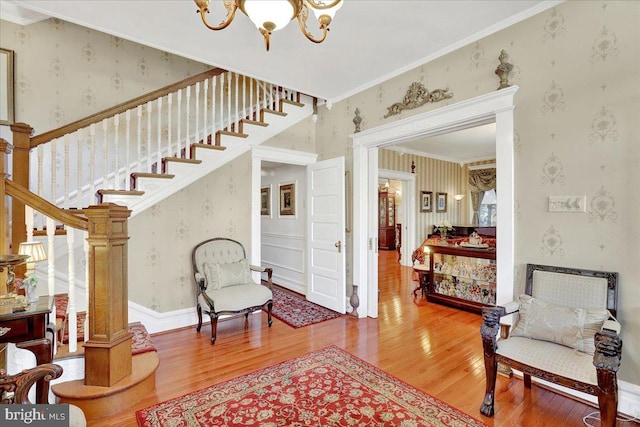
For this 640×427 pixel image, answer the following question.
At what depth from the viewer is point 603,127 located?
2.04 m

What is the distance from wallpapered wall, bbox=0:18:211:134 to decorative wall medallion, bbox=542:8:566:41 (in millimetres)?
4463

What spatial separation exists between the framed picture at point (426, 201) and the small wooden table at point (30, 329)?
687 cm

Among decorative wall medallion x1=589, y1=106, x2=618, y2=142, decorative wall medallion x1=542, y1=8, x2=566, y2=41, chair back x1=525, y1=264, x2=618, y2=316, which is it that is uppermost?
decorative wall medallion x1=542, y1=8, x2=566, y2=41

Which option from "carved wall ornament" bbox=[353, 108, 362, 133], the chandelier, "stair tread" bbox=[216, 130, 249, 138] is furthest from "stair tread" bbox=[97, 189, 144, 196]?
"carved wall ornament" bbox=[353, 108, 362, 133]

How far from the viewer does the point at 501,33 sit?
100 inches

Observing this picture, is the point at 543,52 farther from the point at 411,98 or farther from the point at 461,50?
the point at 411,98

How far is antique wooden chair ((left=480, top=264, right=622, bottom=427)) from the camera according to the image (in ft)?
5.19

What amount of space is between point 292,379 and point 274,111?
10.6ft

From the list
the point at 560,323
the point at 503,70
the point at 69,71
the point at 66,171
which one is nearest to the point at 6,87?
the point at 69,71

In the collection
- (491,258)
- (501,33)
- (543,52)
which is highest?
(501,33)

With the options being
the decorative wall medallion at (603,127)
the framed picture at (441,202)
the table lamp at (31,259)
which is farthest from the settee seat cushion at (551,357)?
the framed picture at (441,202)

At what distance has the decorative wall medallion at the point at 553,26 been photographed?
2.23 metres

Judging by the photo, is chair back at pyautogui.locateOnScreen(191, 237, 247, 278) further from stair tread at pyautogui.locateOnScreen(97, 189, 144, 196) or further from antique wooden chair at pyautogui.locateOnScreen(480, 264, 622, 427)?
antique wooden chair at pyautogui.locateOnScreen(480, 264, 622, 427)

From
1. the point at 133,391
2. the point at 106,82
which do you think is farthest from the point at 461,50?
the point at 106,82
